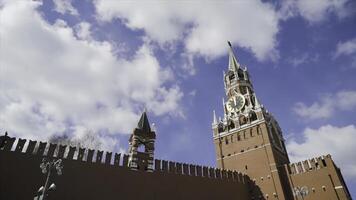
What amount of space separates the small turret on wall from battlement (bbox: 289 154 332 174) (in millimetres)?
13193

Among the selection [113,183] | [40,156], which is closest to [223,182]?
[113,183]

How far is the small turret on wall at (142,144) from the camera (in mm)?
20359

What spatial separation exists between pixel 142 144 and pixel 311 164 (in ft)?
49.0

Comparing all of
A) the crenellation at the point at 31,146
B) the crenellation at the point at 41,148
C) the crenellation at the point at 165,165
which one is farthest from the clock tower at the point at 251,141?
the crenellation at the point at 31,146

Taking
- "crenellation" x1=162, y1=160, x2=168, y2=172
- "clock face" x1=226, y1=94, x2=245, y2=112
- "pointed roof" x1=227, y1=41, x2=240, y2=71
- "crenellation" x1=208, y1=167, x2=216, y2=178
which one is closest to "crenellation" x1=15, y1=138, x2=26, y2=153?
"crenellation" x1=162, y1=160, x2=168, y2=172

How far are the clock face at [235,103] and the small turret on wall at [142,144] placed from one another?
41.1 feet

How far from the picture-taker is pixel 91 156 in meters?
18.2

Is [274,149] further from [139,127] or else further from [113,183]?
[113,183]

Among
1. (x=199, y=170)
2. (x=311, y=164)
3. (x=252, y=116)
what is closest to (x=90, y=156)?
(x=199, y=170)

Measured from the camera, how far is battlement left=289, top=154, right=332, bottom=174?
23391 mm

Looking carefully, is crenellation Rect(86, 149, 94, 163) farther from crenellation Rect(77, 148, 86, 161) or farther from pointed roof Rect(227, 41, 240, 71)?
pointed roof Rect(227, 41, 240, 71)

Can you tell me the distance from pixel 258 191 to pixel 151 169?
448 inches

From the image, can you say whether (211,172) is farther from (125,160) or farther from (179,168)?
(125,160)

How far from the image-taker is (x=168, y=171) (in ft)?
70.1
